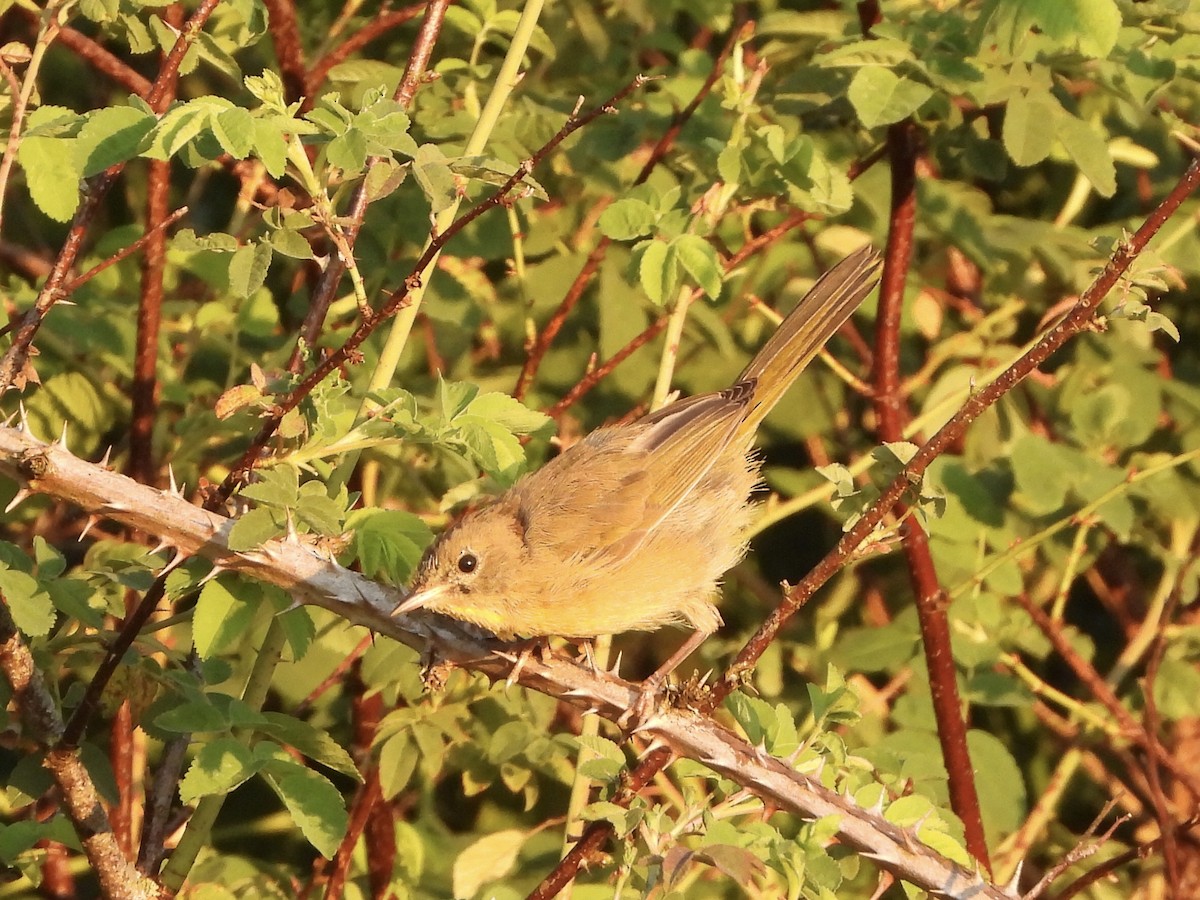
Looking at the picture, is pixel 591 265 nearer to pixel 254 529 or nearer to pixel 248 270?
pixel 248 270

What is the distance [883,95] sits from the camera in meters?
3.44

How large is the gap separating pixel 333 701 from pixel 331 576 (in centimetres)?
185

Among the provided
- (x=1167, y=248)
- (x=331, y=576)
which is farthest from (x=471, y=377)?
(x=1167, y=248)

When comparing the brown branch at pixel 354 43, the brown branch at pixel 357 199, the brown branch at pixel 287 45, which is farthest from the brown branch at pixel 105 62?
the brown branch at pixel 357 199

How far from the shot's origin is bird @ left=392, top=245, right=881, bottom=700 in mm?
3170

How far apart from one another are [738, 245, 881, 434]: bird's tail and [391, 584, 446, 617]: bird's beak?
1261 millimetres

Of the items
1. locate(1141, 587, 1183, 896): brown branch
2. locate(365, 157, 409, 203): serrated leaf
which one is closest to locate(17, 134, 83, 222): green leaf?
locate(365, 157, 409, 203): serrated leaf

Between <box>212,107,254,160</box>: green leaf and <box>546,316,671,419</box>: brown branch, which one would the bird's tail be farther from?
<box>212,107,254,160</box>: green leaf

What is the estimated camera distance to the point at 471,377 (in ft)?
14.3

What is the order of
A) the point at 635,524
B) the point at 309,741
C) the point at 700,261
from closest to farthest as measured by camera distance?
the point at 309,741 < the point at 700,261 < the point at 635,524

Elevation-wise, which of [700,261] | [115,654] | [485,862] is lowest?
[485,862]

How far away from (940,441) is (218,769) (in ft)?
4.37

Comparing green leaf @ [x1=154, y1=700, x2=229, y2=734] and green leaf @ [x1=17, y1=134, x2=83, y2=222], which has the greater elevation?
green leaf @ [x1=17, y1=134, x2=83, y2=222]

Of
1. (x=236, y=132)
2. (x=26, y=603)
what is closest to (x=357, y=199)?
(x=236, y=132)
